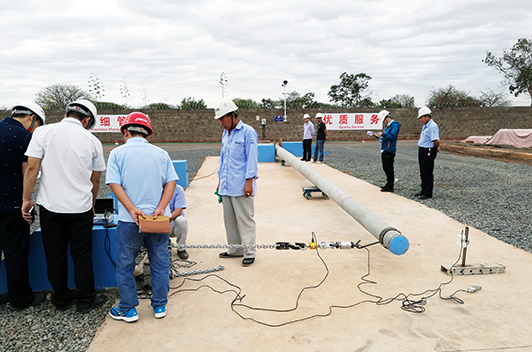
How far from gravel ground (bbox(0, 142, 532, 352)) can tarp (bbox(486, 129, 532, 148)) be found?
5.71 metres

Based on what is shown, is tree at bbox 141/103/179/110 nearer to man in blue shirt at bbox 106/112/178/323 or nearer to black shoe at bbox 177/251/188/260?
black shoe at bbox 177/251/188/260

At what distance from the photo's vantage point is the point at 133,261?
2672 millimetres

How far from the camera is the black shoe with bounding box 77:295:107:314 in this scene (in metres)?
2.83

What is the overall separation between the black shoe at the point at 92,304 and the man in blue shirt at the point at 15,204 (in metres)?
0.45

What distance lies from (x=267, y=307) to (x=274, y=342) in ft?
1.55

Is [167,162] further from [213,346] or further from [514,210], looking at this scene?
[514,210]

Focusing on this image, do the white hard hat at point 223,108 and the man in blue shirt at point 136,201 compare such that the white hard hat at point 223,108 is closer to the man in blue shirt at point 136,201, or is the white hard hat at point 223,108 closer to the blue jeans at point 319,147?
the man in blue shirt at point 136,201

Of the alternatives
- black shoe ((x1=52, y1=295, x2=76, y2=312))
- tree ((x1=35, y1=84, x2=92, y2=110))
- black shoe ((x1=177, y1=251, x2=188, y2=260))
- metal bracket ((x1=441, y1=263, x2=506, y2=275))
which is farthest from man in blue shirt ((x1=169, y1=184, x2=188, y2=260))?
tree ((x1=35, y1=84, x2=92, y2=110))

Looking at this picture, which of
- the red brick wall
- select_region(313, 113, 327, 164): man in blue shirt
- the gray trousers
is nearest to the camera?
the gray trousers

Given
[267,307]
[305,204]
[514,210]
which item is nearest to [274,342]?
[267,307]

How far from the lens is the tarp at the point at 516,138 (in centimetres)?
1587

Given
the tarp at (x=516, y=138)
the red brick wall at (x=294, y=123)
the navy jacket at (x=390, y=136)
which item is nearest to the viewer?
the navy jacket at (x=390, y=136)

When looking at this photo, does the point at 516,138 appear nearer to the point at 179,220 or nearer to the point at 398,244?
the point at 398,244

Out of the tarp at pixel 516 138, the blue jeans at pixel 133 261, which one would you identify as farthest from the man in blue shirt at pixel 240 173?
the tarp at pixel 516 138
